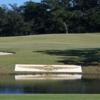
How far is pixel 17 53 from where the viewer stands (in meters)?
37.7

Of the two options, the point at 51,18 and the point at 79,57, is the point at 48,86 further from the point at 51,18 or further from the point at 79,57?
the point at 51,18

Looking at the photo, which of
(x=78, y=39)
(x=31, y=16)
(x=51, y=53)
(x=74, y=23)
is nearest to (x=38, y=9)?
(x=31, y=16)

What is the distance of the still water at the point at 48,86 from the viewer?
21406 mm

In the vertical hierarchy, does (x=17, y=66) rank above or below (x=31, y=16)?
above

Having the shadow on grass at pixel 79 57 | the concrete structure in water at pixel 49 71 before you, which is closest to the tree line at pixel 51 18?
the shadow on grass at pixel 79 57

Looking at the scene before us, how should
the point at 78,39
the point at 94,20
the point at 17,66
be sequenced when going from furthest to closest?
the point at 94,20
the point at 78,39
the point at 17,66

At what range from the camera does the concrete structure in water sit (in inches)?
1130

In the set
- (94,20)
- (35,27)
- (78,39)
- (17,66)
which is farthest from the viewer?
(35,27)

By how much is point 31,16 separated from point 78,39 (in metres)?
57.6

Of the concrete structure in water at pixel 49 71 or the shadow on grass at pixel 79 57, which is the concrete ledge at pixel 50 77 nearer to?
the concrete structure in water at pixel 49 71

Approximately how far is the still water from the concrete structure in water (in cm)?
158

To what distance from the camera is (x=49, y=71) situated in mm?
29766

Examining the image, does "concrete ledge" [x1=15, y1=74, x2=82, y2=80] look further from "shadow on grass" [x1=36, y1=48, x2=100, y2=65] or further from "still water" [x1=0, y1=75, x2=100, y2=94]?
"shadow on grass" [x1=36, y1=48, x2=100, y2=65]

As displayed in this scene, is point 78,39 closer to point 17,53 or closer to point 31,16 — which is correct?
point 17,53
